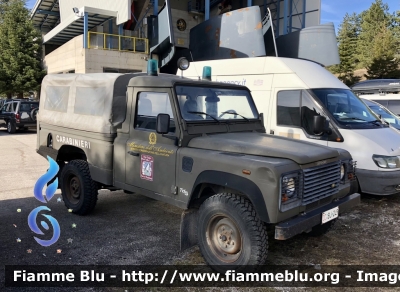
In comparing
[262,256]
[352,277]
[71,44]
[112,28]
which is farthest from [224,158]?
[112,28]

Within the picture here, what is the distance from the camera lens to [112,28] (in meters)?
27.9

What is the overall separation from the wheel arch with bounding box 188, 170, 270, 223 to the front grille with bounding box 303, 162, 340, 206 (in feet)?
1.72

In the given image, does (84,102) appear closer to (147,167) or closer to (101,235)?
(147,167)

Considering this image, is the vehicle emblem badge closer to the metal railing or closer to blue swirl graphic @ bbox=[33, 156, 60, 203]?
blue swirl graphic @ bbox=[33, 156, 60, 203]

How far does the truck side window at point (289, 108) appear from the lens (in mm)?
6676

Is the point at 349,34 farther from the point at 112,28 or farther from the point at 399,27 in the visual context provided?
the point at 112,28

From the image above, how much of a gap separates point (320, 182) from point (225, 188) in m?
0.99

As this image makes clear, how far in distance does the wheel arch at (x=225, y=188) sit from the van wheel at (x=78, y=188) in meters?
2.00

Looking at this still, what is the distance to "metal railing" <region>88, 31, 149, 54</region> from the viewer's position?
893 inches

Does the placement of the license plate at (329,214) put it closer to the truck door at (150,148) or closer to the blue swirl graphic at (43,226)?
the truck door at (150,148)

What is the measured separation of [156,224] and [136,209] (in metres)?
0.83

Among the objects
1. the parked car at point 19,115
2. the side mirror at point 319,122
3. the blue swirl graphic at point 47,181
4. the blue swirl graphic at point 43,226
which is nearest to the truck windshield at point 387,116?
the side mirror at point 319,122

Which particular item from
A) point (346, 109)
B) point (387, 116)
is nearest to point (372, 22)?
point (387, 116)

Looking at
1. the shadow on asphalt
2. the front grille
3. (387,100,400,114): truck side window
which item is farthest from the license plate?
(387,100,400,114): truck side window
